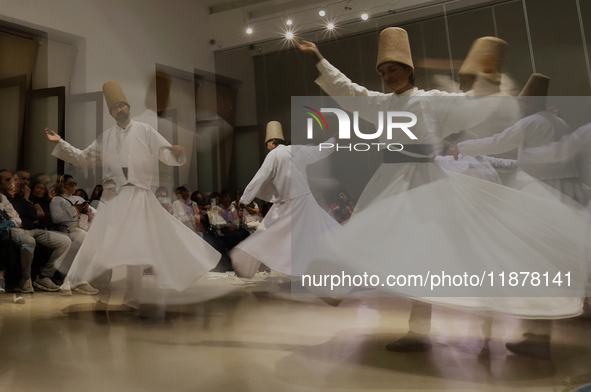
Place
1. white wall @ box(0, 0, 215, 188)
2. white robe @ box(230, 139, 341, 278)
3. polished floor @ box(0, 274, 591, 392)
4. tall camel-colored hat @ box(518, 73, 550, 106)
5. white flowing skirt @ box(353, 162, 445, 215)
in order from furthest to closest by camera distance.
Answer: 1. white wall @ box(0, 0, 215, 188)
2. white robe @ box(230, 139, 341, 278)
3. tall camel-colored hat @ box(518, 73, 550, 106)
4. white flowing skirt @ box(353, 162, 445, 215)
5. polished floor @ box(0, 274, 591, 392)

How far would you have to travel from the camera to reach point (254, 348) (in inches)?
89.1

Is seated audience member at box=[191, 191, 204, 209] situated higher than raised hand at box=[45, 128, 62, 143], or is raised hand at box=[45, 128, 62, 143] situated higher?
raised hand at box=[45, 128, 62, 143]

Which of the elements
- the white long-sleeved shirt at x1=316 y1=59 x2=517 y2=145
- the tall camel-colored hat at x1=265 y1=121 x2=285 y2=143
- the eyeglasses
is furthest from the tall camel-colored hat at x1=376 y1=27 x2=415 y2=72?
the eyeglasses

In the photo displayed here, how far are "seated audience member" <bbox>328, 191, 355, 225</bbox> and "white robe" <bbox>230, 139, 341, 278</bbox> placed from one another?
0.14ft

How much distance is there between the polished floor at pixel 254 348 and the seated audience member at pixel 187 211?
1.26ft

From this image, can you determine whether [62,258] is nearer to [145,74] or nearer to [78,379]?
[145,74]

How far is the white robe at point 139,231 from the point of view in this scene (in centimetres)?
300

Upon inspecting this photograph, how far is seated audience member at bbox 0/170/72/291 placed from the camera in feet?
12.1

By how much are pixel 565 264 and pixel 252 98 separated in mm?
2215

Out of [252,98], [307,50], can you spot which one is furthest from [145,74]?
[307,50]

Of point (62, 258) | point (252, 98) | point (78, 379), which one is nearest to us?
point (78, 379)

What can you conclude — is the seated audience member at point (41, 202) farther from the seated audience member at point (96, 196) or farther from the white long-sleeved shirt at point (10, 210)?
the seated audience member at point (96, 196)

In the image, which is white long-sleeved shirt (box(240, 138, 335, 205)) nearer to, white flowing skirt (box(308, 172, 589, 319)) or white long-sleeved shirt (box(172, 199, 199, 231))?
white long-sleeved shirt (box(172, 199, 199, 231))

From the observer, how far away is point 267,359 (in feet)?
6.79
